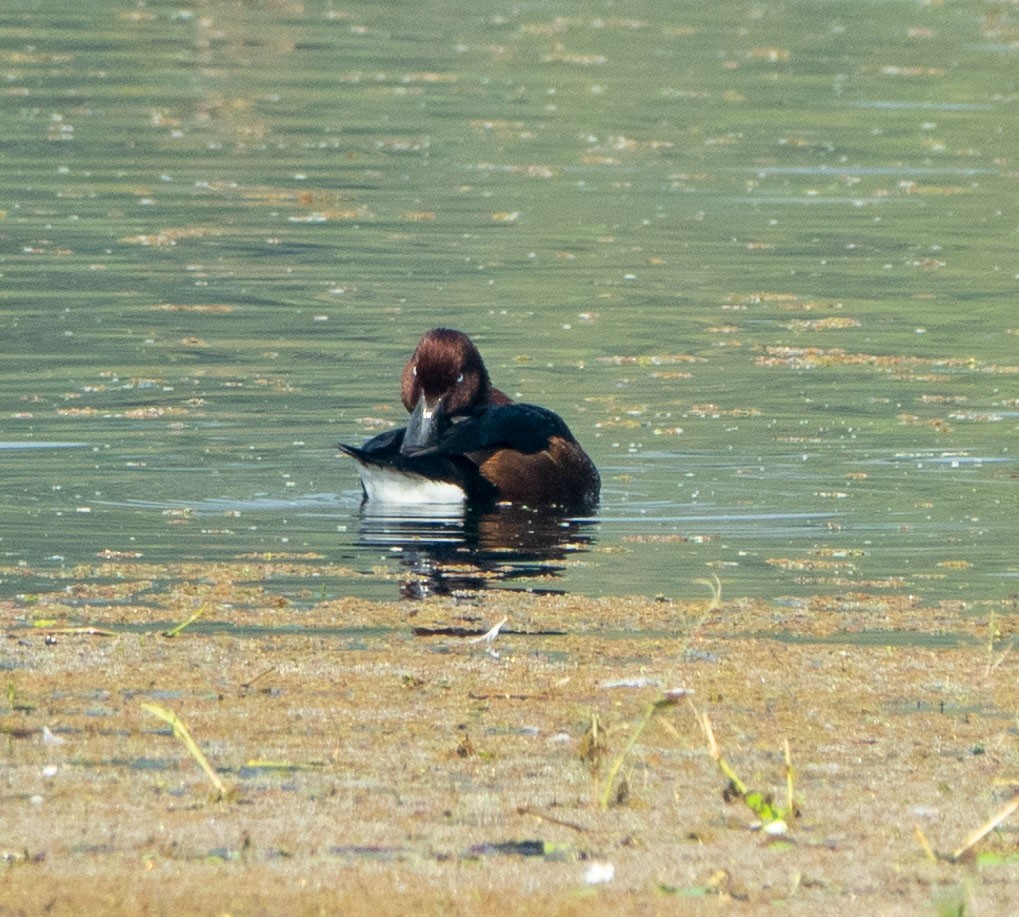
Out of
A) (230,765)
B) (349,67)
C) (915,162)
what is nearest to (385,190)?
(915,162)

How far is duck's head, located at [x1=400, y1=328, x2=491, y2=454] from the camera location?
10.3m

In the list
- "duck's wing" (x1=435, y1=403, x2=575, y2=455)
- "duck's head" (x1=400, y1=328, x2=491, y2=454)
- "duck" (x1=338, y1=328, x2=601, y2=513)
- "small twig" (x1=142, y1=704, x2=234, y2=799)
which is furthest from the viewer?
"duck's head" (x1=400, y1=328, x2=491, y2=454)

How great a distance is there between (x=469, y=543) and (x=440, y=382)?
1.52 meters

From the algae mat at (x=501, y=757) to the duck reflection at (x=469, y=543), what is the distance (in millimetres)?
608

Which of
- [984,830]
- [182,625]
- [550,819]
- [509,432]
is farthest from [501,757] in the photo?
[509,432]

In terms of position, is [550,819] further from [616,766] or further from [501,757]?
[501,757]

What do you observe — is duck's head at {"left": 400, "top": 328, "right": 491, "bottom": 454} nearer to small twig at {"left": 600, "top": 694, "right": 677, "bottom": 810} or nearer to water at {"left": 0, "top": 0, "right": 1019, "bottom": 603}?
water at {"left": 0, "top": 0, "right": 1019, "bottom": 603}

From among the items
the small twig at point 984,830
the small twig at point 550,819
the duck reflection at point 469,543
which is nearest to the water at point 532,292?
the duck reflection at point 469,543

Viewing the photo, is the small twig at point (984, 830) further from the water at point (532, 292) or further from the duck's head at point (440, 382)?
the duck's head at point (440, 382)

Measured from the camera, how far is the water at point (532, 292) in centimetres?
926

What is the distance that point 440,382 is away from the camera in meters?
10.5

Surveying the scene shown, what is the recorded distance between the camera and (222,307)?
1494cm

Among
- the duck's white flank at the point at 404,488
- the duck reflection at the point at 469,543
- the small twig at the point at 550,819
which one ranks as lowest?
the duck reflection at the point at 469,543

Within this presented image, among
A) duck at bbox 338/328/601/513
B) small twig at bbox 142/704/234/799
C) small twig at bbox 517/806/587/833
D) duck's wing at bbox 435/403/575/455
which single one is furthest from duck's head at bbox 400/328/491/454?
small twig at bbox 517/806/587/833
